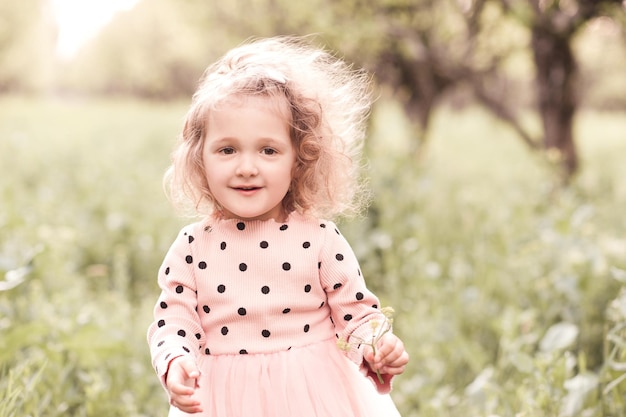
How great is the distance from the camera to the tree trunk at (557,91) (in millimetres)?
5832

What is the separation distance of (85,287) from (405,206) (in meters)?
2.19

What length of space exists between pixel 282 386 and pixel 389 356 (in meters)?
0.26

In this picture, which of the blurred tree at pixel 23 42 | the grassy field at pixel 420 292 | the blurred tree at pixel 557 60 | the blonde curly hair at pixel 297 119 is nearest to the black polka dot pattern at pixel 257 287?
the blonde curly hair at pixel 297 119

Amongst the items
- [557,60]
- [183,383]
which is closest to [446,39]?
[557,60]

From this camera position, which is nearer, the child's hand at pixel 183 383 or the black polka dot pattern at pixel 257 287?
the child's hand at pixel 183 383

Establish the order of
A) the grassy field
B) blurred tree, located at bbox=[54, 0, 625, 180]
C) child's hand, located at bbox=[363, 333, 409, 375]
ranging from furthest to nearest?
1. blurred tree, located at bbox=[54, 0, 625, 180]
2. the grassy field
3. child's hand, located at bbox=[363, 333, 409, 375]

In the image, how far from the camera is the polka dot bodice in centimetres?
164

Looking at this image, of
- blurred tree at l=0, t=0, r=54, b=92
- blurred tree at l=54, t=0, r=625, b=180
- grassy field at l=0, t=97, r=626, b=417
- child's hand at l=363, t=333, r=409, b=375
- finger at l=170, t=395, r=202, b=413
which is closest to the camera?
finger at l=170, t=395, r=202, b=413

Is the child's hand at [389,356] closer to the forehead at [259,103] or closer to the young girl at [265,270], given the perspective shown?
the young girl at [265,270]

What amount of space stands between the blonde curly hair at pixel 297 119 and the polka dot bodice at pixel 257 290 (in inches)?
4.0

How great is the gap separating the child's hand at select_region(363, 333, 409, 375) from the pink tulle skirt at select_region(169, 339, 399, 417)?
0.48 ft

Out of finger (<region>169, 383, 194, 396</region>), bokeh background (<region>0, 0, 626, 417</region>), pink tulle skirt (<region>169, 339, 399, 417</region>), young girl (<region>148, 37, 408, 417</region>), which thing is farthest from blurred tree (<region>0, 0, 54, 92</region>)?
finger (<region>169, 383, 194, 396</region>)

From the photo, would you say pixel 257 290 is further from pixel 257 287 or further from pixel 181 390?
pixel 181 390

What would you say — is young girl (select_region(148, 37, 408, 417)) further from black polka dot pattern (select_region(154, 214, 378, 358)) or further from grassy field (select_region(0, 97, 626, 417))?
grassy field (select_region(0, 97, 626, 417))
